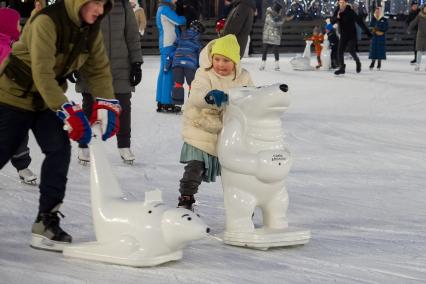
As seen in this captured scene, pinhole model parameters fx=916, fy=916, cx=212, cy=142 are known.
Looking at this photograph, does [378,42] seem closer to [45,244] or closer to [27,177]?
[27,177]

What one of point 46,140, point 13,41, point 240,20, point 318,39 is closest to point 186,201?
point 46,140

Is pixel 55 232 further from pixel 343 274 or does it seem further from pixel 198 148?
pixel 343 274

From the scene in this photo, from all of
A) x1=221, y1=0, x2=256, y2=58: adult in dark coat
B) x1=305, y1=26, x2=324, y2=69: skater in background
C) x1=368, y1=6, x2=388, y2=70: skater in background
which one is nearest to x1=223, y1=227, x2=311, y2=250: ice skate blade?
x1=221, y1=0, x2=256, y2=58: adult in dark coat

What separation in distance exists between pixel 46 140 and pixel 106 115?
0.28m

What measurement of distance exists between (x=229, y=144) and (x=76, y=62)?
0.78 m

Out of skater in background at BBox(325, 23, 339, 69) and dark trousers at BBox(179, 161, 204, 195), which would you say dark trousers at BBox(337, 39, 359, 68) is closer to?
skater in background at BBox(325, 23, 339, 69)

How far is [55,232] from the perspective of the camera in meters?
4.07

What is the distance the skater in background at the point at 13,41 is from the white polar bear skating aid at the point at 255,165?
6.20 feet

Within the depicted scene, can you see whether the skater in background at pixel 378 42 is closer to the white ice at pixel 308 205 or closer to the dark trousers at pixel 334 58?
the dark trousers at pixel 334 58

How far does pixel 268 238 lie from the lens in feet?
13.5

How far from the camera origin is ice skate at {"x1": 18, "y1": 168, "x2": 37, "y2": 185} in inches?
227

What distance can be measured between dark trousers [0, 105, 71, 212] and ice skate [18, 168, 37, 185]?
1.75 meters

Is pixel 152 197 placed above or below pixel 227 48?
below

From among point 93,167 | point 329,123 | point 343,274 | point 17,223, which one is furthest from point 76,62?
point 329,123
